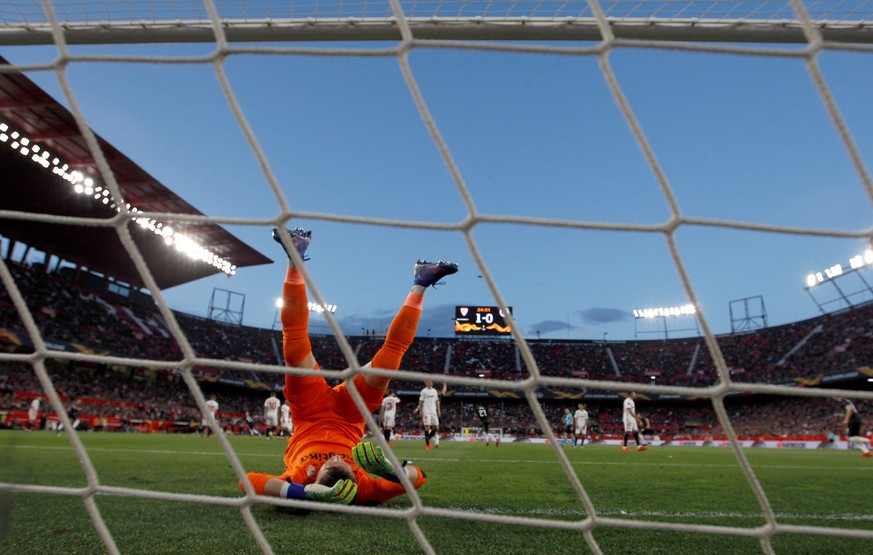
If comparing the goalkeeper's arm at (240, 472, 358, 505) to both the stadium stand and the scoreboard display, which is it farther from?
the scoreboard display

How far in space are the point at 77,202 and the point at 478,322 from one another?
20.3 metres

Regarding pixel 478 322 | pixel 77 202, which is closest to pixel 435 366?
pixel 478 322

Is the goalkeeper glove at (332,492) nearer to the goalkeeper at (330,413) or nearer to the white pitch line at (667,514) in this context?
the goalkeeper at (330,413)

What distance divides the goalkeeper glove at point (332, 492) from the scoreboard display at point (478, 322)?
2941 centimetres

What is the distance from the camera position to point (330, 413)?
3.02 m

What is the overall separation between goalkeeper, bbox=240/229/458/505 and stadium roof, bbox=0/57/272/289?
7.04 meters

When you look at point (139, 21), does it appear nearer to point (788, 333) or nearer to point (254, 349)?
point (254, 349)

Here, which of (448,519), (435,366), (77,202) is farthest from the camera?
(435,366)

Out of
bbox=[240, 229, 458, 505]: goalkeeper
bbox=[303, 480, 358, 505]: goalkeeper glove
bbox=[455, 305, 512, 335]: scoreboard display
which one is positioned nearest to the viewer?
bbox=[303, 480, 358, 505]: goalkeeper glove

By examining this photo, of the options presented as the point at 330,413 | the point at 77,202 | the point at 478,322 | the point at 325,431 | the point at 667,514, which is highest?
the point at 478,322

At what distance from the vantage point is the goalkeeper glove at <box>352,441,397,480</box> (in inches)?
107

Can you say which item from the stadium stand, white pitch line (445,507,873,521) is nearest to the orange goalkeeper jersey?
white pitch line (445,507,873,521)

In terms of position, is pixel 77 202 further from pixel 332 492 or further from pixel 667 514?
pixel 667 514

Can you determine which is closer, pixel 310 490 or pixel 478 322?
pixel 310 490
